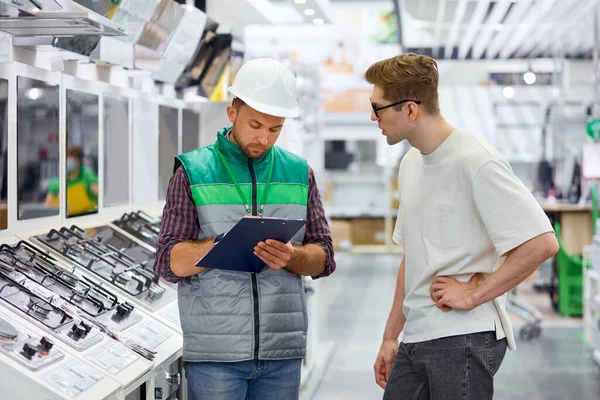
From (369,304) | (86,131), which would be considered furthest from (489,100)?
(86,131)

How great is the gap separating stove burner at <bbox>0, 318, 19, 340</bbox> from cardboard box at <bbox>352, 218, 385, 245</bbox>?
1512 centimetres

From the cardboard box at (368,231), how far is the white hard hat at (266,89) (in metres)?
15.0

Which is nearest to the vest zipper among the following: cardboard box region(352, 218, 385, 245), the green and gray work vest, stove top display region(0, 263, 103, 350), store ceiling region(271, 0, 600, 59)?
the green and gray work vest

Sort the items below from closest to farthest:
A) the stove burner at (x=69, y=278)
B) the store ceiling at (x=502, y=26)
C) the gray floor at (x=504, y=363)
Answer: the stove burner at (x=69, y=278) → the gray floor at (x=504, y=363) → the store ceiling at (x=502, y=26)

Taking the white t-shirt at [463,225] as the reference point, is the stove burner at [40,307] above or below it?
below

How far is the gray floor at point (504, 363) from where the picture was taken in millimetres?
5879

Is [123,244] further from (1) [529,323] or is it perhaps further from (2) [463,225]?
(1) [529,323]

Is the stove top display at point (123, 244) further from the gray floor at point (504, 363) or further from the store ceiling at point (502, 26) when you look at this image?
the store ceiling at point (502, 26)

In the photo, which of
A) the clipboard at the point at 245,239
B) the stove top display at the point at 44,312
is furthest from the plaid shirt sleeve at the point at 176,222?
the stove top display at the point at 44,312

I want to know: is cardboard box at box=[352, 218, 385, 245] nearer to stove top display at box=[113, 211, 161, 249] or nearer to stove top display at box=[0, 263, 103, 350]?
stove top display at box=[113, 211, 161, 249]

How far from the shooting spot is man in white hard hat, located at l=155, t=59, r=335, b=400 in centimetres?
234

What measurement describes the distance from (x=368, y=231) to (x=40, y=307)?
49.0ft

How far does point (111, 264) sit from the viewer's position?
11.3 feet

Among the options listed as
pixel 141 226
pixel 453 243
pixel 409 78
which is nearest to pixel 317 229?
pixel 453 243
